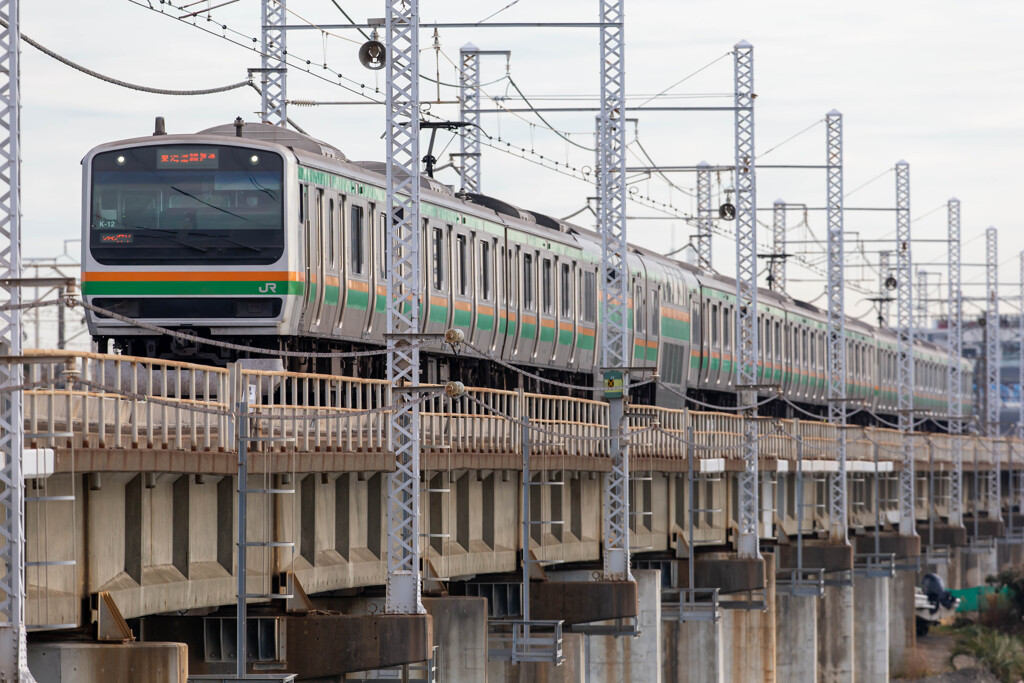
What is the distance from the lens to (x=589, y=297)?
137 ft

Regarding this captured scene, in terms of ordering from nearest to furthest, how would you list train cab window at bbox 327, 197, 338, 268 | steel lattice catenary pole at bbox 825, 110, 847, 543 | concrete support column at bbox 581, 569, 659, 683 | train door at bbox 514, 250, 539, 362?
train cab window at bbox 327, 197, 338, 268 → train door at bbox 514, 250, 539, 362 → concrete support column at bbox 581, 569, 659, 683 → steel lattice catenary pole at bbox 825, 110, 847, 543

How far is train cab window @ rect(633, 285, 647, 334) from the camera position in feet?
147

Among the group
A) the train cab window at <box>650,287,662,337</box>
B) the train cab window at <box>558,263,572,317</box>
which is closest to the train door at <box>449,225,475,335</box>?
the train cab window at <box>558,263,572,317</box>

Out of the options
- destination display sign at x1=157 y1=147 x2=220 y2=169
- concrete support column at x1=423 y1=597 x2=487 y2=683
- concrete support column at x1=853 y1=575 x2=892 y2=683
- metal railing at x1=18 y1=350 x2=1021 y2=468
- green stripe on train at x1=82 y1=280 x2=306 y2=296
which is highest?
destination display sign at x1=157 y1=147 x2=220 y2=169

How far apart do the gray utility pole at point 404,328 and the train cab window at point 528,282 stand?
548 inches

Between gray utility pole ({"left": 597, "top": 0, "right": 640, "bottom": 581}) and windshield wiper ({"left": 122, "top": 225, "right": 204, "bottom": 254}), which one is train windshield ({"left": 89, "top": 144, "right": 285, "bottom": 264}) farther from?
gray utility pole ({"left": 597, "top": 0, "right": 640, "bottom": 581})

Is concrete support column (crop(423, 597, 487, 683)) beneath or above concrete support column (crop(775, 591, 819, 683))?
above

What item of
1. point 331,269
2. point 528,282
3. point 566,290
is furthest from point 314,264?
point 566,290

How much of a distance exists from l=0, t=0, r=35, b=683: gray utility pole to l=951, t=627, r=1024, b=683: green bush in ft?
174

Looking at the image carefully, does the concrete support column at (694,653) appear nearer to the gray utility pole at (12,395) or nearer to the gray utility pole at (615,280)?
the gray utility pole at (615,280)

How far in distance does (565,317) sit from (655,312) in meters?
7.06

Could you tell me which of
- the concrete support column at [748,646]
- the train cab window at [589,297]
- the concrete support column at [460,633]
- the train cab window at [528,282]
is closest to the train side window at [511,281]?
the train cab window at [528,282]

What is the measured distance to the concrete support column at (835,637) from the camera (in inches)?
2250

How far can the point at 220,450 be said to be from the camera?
727 inches
